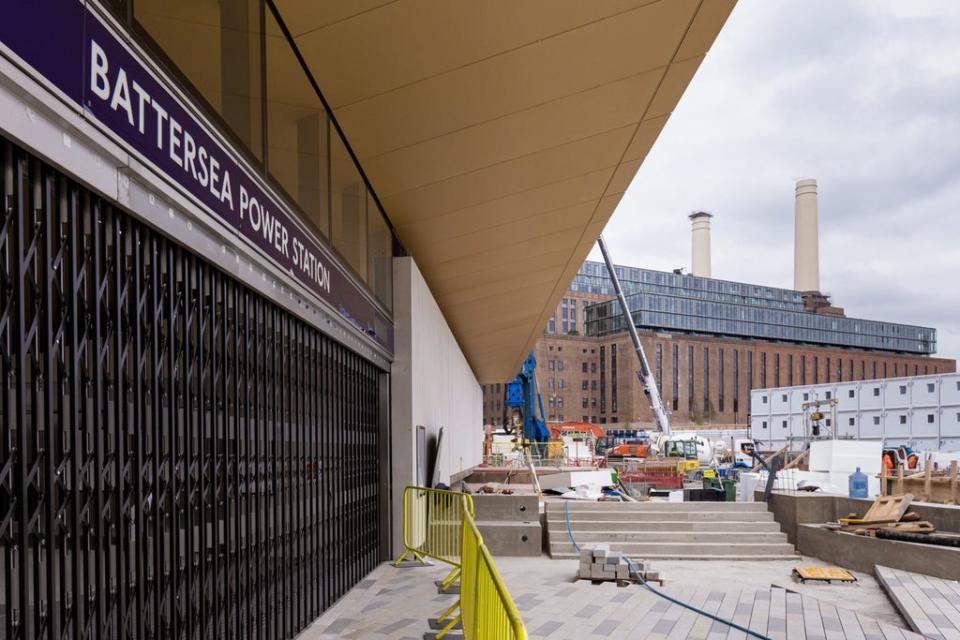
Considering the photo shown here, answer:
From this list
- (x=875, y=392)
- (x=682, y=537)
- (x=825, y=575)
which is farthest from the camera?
(x=875, y=392)

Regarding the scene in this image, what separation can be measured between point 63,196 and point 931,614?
393 inches

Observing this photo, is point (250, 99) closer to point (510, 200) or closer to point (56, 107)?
point (56, 107)

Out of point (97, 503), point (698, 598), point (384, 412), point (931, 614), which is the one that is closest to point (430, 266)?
point (384, 412)

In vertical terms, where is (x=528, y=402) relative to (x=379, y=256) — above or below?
below

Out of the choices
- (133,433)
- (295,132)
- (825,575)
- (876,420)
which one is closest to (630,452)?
(876,420)

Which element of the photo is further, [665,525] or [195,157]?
[665,525]

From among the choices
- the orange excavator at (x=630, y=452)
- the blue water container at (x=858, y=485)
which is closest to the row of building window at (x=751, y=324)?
the orange excavator at (x=630, y=452)

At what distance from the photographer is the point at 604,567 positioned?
11781 millimetres

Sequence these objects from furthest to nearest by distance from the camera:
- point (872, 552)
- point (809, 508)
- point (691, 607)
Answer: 1. point (809, 508)
2. point (872, 552)
3. point (691, 607)

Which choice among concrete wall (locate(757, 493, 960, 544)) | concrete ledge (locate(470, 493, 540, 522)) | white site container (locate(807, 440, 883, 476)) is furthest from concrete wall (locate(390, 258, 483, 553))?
white site container (locate(807, 440, 883, 476))

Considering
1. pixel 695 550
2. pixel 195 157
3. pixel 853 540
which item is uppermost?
pixel 195 157

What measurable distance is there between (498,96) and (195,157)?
3.90 m

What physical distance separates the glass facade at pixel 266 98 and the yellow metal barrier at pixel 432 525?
394cm

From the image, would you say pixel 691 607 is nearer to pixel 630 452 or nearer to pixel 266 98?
pixel 266 98
